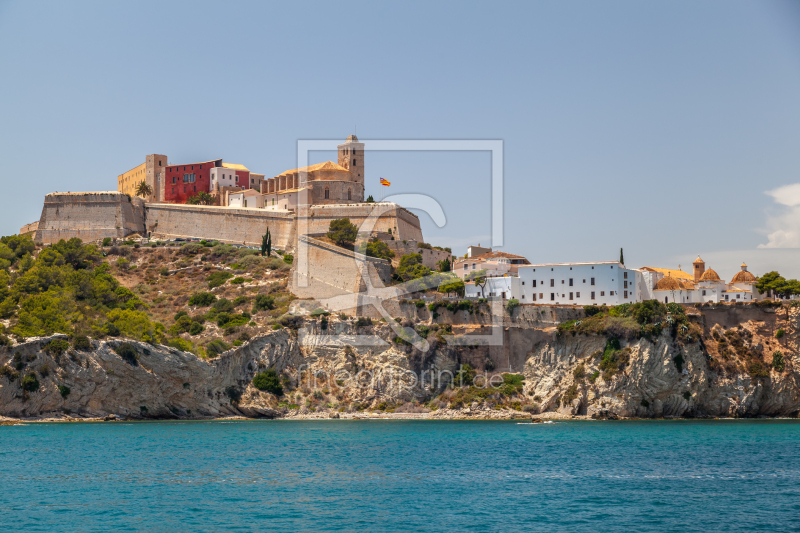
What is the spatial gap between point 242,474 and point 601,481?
440 inches

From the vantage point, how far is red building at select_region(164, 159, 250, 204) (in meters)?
73.5

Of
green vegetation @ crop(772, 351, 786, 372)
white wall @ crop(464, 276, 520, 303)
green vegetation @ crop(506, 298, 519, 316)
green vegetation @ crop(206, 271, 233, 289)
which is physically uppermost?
green vegetation @ crop(206, 271, 233, 289)

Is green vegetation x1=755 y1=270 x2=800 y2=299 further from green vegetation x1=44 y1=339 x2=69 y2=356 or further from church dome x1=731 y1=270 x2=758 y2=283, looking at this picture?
green vegetation x1=44 y1=339 x2=69 y2=356

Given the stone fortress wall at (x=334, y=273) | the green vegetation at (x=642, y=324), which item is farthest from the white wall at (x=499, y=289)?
the stone fortress wall at (x=334, y=273)

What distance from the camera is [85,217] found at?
225 ft

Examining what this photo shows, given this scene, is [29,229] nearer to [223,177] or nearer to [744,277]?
[223,177]

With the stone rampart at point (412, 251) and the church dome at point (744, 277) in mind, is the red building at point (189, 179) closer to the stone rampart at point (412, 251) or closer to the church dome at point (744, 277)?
the stone rampart at point (412, 251)

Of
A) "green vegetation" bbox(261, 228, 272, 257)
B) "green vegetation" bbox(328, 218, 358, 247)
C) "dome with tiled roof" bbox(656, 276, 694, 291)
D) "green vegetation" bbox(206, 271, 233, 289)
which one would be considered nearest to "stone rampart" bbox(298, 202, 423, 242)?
"green vegetation" bbox(328, 218, 358, 247)

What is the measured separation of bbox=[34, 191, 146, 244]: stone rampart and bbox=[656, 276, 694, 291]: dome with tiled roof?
137ft

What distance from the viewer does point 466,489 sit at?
24578mm

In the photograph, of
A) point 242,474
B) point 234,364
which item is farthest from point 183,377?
point 242,474

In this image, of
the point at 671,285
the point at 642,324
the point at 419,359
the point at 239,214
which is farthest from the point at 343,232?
the point at 642,324

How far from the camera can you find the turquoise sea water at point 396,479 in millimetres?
19938

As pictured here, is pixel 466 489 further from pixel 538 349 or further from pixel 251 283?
pixel 251 283
